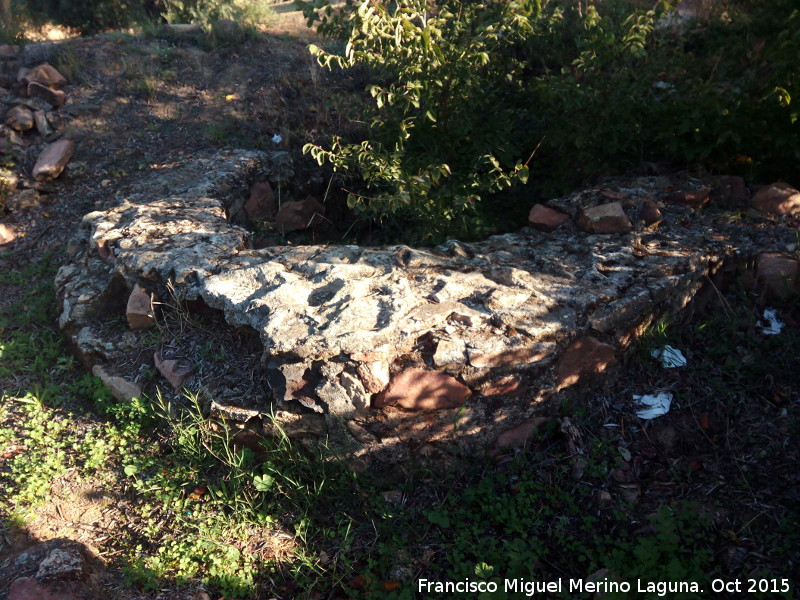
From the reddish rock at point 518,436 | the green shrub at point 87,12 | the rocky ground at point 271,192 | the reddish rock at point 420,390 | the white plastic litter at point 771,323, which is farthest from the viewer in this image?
the green shrub at point 87,12

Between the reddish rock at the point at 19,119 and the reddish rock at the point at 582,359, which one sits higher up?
the reddish rock at the point at 19,119

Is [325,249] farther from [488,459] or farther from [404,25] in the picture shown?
[488,459]

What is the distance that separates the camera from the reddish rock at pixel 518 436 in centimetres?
275

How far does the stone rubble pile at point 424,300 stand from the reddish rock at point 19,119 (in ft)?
6.70

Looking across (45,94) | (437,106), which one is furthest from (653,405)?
(45,94)

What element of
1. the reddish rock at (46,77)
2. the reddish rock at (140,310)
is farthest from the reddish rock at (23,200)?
the reddish rock at (140,310)

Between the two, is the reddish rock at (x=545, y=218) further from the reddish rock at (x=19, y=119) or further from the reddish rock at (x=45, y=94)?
the reddish rock at (x=45, y=94)

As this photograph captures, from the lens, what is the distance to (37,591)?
2.28 meters

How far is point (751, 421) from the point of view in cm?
274

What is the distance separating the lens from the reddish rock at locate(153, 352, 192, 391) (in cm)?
306

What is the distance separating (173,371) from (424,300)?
4.40 feet

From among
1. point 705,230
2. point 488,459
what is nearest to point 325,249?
point 488,459

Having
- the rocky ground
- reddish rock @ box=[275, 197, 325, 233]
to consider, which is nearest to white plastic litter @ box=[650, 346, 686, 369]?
the rocky ground

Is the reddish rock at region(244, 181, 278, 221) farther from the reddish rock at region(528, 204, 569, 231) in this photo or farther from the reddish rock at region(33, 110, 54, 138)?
the reddish rock at region(33, 110, 54, 138)
